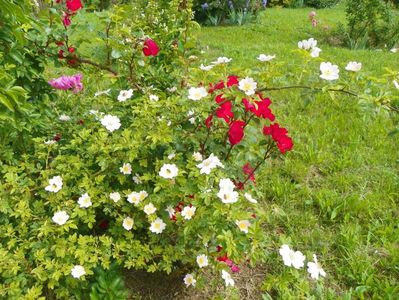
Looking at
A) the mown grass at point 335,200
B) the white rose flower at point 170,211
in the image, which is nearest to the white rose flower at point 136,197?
the white rose flower at point 170,211

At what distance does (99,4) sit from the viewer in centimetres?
1098

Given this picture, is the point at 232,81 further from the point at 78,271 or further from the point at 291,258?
the point at 78,271

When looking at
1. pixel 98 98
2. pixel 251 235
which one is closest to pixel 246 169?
pixel 251 235

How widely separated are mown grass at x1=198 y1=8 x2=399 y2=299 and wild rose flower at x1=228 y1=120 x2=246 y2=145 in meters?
0.28

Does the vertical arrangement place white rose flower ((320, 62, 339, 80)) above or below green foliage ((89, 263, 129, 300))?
above

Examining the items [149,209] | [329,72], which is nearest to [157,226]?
[149,209]

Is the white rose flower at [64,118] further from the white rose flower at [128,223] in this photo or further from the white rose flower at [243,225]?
the white rose flower at [243,225]

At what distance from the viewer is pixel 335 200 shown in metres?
2.58

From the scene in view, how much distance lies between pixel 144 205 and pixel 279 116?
2.23m

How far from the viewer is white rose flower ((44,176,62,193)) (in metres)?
1.66

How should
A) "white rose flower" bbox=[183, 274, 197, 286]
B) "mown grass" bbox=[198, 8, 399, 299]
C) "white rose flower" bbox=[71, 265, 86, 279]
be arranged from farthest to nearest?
"mown grass" bbox=[198, 8, 399, 299] < "white rose flower" bbox=[183, 274, 197, 286] < "white rose flower" bbox=[71, 265, 86, 279]

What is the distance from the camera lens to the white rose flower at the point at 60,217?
1601 mm

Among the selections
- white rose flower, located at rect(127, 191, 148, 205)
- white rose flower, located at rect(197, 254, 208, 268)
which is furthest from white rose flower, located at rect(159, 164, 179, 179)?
white rose flower, located at rect(197, 254, 208, 268)

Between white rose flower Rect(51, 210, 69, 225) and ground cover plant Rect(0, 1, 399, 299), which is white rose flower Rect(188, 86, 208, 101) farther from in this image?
white rose flower Rect(51, 210, 69, 225)
